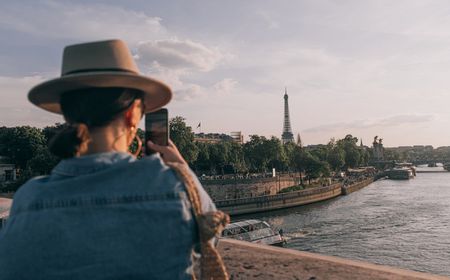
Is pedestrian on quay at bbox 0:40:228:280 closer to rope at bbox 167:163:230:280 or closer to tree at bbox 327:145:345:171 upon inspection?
rope at bbox 167:163:230:280

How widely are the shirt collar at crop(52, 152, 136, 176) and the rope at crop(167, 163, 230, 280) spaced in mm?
238

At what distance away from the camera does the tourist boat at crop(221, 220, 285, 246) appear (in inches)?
1038

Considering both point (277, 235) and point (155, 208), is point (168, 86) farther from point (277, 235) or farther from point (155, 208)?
point (277, 235)

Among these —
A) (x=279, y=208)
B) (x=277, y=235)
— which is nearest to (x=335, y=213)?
(x=279, y=208)

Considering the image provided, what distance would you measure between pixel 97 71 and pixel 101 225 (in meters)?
0.60

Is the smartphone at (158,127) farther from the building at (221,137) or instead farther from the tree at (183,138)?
the building at (221,137)

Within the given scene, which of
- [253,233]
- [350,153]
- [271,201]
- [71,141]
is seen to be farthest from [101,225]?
[350,153]

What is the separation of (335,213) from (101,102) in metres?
45.4

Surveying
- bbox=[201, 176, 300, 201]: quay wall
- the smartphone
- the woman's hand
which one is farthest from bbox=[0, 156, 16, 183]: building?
the woman's hand

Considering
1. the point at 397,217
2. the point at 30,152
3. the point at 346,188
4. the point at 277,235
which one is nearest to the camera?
the point at 277,235

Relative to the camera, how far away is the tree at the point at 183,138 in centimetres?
4832

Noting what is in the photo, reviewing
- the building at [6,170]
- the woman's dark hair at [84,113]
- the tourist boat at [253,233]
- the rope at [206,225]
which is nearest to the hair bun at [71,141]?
the woman's dark hair at [84,113]

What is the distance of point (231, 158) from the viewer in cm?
6812

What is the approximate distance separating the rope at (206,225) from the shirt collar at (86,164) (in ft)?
0.78
